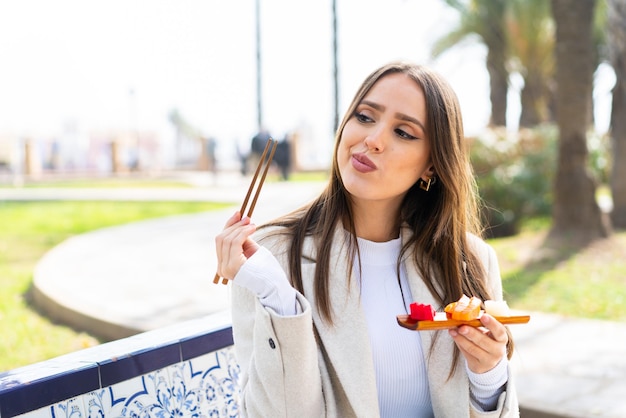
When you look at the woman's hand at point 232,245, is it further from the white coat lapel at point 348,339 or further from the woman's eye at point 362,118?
the woman's eye at point 362,118

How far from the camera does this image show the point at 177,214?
1365 centimetres

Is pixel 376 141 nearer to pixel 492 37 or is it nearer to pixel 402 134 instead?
pixel 402 134

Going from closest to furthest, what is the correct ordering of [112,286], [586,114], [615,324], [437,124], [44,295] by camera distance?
[437,124]
[615,324]
[44,295]
[112,286]
[586,114]

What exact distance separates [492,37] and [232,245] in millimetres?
21447

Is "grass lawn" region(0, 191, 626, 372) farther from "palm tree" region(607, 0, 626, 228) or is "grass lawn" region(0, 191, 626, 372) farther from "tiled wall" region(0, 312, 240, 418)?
"tiled wall" region(0, 312, 240, 418)

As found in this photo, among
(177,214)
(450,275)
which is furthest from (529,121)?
(450,275)

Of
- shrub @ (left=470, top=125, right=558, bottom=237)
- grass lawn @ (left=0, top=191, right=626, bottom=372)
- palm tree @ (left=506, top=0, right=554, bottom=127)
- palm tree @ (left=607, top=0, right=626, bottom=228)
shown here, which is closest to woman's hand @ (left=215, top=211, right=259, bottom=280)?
grass lawn @ (left=0, top=191, right=626, bottom=372)

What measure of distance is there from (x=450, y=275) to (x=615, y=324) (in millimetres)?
4103

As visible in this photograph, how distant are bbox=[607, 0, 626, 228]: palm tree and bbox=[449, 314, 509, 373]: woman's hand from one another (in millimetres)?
8366

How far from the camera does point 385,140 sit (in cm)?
201

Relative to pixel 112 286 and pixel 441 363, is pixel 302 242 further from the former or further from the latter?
pixel 112 286

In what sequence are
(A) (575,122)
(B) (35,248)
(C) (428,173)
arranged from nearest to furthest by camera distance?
(C) (428,173) → (A) (575,122) → (B) (35,248)

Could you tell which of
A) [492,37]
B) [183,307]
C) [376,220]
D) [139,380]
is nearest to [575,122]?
[183,307]

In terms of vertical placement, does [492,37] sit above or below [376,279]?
above
